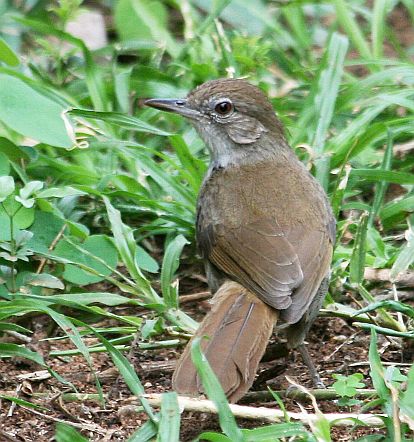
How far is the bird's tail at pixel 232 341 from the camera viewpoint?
422 centimetres

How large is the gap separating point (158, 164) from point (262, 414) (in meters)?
2.12

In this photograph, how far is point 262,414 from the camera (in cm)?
425

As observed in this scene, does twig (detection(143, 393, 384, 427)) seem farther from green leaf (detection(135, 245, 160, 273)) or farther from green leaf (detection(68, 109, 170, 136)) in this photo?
green leaf (detection(68, 109, 170, 136))

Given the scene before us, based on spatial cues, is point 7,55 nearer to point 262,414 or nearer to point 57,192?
point 57,192

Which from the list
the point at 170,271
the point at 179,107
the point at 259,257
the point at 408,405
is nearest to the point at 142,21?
the point at 179,107

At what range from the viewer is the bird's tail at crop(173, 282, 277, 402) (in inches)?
166

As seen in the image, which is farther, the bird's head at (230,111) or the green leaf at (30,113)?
the bird's head at (230,111)

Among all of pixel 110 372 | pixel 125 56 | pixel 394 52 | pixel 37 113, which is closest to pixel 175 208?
pixel 37 113

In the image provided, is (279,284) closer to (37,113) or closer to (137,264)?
(137,264)

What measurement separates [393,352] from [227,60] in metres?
2.36

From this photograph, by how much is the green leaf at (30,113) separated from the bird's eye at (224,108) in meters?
0.80

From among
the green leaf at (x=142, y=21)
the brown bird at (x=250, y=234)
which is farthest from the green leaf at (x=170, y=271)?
the green leaf at (x=142, y=21)

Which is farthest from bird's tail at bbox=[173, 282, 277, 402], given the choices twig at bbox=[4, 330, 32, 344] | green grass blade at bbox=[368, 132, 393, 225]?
green grass blade at bbox=[368, 132, 393, 225]

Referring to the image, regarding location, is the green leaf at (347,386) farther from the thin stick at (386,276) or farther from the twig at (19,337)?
the twig at (19,337)
